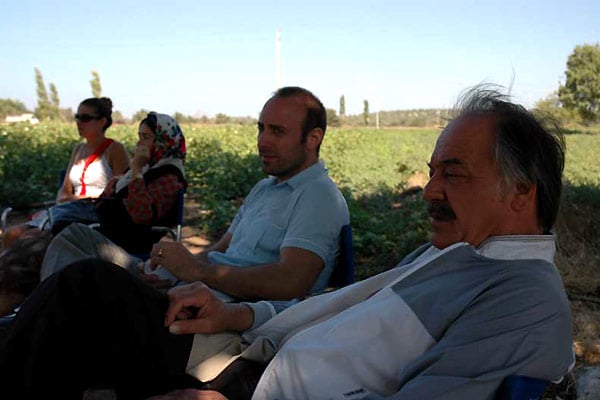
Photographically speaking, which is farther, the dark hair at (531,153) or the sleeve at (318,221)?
the sleeve at (318,221)

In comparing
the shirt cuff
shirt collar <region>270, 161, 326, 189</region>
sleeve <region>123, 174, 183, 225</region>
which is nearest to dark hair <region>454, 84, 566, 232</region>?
the shirt cuff

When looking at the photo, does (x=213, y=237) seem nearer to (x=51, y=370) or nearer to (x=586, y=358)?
(x=586, y=358)

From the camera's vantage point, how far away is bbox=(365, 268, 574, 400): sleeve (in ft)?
4.44

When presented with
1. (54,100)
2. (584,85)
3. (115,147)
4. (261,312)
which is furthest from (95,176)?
(54,100)

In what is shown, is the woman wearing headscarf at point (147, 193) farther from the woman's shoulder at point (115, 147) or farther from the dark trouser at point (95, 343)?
the dark trouser at point (95, 343)

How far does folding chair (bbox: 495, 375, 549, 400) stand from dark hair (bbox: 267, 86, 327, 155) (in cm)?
180

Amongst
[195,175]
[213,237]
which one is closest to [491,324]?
[213,237]

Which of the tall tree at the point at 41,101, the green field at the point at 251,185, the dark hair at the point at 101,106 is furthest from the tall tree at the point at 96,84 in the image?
the dark hair at the point at 101,106

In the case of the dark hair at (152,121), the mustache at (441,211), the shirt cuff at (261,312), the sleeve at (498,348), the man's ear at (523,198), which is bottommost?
the shirt cuff at (261,312)

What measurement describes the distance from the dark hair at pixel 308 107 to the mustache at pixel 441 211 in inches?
52.3

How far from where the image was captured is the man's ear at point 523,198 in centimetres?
160

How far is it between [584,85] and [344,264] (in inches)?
2293

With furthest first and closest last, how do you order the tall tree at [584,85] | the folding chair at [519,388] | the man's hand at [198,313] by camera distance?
the tall tree at [584,85] → the man's hand at [198,313] → the folding chair at [519,388]

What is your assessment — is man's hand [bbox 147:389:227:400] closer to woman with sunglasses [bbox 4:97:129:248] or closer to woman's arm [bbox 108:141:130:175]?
woman with sunglasses [bbox 4:97:129:248]
